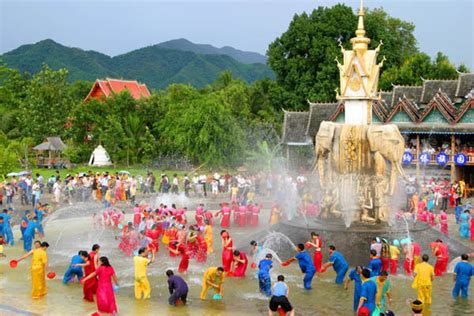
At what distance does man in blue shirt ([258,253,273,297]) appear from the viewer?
1492 centimetres

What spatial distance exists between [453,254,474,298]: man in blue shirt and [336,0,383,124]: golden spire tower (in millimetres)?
6672

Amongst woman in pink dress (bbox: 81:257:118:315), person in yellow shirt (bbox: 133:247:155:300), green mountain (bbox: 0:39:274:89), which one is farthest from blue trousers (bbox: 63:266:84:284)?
green mountain (bbox: 0:39:274:89)

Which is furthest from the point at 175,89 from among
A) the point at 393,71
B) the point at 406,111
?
the point at 406,111

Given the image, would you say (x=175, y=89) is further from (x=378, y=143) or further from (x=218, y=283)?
(x=218, y=283)

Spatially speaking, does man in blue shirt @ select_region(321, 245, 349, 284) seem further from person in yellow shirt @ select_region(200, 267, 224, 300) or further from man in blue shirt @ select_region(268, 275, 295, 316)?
man in blue shirt @ select_region(268, 275, 295, 316)

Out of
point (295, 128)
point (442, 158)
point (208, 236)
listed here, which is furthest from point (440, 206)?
point (295, 128)

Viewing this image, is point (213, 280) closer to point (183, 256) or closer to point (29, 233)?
point (183, 256)

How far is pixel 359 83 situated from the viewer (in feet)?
67.4

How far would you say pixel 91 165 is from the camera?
A: 56406mm

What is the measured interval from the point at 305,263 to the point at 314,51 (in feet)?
131

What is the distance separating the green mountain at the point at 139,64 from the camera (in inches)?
5910

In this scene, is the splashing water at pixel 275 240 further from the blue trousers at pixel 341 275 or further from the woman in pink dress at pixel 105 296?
the woman in pink dress at pixel 105 296

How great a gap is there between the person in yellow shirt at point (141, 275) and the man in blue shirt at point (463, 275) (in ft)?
23.3

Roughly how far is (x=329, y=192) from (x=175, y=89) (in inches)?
1601
